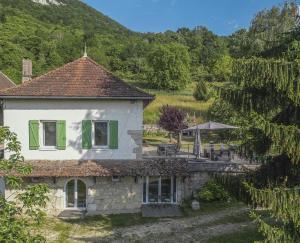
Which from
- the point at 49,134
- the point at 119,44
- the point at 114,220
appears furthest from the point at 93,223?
the point at 119,44

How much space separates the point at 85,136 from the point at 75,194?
10.0 feet

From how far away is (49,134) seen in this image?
66.8ft

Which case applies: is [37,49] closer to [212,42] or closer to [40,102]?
[212,42]

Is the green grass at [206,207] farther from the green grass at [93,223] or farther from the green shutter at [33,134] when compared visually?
the green shutter at [33,134]

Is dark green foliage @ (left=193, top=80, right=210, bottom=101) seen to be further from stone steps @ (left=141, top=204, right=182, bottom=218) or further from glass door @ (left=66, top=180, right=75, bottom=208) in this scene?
glass door @ (left=66, top=180, right=75, bottom=208)

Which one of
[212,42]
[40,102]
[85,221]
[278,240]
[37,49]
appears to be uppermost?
[212,42]

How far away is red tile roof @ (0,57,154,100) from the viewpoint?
64.8 feet

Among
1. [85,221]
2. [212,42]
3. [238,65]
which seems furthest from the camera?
[212,42]

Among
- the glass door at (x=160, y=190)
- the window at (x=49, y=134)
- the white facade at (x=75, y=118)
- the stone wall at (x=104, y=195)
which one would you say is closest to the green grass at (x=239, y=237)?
the glass door at (x=160, y=190)

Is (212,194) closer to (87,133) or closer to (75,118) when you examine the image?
(87,133)

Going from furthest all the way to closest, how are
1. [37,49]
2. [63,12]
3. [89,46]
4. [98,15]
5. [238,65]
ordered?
[98,15], [63,12], [89,46], [37,49], [238,65]

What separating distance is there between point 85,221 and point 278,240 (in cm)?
1081

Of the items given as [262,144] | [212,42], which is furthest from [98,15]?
[262,144]

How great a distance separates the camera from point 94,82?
20.6 metres
